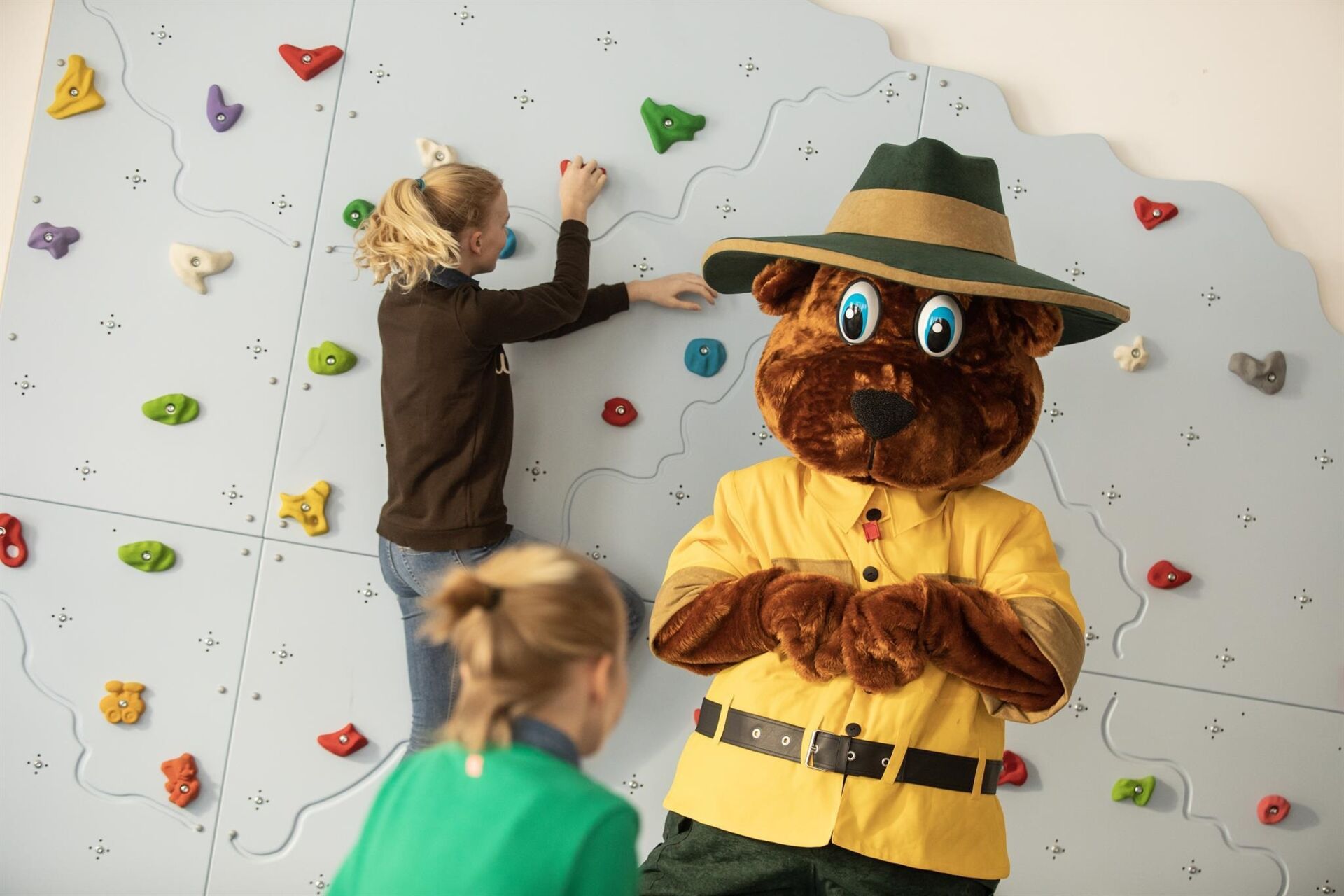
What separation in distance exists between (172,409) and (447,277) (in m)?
0.74

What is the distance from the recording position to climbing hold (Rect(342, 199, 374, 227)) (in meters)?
2.45

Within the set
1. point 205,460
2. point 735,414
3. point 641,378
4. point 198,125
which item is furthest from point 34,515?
point 735,414

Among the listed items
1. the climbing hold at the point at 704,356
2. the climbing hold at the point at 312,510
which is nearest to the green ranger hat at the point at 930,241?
the climbing hold at the point at 704,356

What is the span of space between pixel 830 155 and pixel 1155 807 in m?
1.59

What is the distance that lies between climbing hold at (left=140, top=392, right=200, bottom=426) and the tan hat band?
1.48 metres

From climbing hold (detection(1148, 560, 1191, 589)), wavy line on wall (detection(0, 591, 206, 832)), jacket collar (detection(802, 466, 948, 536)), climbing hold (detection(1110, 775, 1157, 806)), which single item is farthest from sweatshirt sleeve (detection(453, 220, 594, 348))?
climbing hold (detection(1110, 775, 1157, 806))

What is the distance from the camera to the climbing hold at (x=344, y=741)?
2.41m

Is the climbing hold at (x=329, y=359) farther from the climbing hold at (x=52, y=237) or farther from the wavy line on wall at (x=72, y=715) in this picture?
the wavy line on wall at (x=72, y=715)

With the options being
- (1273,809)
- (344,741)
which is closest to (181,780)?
(344,741)

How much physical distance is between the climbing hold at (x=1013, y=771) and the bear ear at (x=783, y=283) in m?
1.15

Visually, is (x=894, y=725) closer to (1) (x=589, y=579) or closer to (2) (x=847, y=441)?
(2) (x=847, y=441)

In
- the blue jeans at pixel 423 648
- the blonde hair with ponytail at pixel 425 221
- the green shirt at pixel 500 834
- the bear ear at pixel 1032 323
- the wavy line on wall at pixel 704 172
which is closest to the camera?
the green shirt at pixel 500 834

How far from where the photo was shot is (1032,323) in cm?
181

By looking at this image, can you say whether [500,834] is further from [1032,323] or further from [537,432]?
[537,432]
